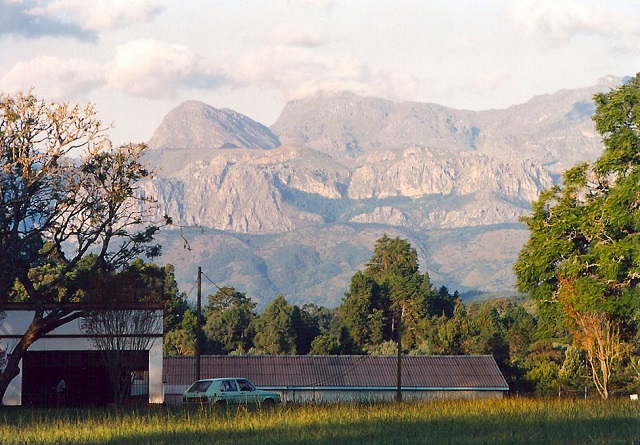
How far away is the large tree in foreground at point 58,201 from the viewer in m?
36.7

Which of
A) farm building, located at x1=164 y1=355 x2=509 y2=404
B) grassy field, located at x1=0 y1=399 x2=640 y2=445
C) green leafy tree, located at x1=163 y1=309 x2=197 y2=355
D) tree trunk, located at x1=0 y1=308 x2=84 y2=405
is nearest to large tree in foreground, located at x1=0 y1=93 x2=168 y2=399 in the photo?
tree trunk, located at x1=0 y1=308 x2=84 y2=405

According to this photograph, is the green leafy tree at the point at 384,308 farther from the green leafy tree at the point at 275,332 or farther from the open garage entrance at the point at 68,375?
the open garage entrance at the point at 68,375

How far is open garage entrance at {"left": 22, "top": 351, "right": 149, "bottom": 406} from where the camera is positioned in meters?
43.5

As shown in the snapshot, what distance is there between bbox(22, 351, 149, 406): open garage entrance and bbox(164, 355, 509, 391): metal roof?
29179 millimetres

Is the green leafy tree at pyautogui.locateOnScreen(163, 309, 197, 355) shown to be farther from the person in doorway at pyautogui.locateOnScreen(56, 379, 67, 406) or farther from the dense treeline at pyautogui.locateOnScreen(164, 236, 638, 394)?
the person in doorway at pyautogui.locateOnScreen(56, 379, 67, 406)

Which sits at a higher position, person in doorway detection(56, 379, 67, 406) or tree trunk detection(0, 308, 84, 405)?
tree trunk detection(0, 308, 84, 405)

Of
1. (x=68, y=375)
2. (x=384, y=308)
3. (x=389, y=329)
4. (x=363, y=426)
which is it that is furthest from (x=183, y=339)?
(x=363, y=426)

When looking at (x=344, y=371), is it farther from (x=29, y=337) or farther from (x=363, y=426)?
(x=363, y=426)

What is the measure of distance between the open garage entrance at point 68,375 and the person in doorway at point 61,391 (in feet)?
0.28

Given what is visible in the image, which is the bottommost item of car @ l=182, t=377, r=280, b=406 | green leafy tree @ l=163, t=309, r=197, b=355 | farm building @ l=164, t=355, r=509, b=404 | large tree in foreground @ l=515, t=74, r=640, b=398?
farm building @ l=164, t=355, r=509, b=404

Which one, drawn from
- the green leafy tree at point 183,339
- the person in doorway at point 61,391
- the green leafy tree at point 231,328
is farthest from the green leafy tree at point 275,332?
the person in doorway at point 61,391

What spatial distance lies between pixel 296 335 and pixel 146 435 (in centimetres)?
9793

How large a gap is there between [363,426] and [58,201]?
21.2 meters

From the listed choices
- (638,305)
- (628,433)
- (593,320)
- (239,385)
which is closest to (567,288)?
(638,305)
